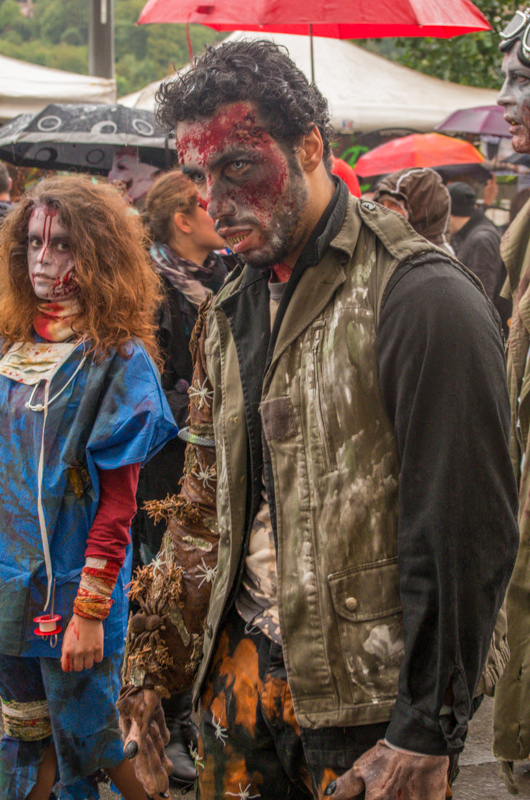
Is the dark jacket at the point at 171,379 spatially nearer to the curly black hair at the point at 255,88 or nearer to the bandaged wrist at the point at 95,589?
the bandaged wrist at the point at 95,589

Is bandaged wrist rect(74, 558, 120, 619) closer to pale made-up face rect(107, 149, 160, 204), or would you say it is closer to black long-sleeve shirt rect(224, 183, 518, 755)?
black long-sleeve shirt rect(224, 183, 518, 755)

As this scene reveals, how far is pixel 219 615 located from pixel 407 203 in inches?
132

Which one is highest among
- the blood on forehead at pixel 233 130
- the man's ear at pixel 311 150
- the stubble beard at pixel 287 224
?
the blood on forehead at pixel 233 130

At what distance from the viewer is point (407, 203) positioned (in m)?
4.63

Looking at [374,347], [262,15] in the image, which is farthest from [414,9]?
[374,347]

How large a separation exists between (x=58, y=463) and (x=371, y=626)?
1311 mm

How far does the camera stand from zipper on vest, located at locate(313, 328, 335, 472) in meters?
1.51

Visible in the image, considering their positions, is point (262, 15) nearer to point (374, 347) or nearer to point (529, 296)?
point (529, 296)

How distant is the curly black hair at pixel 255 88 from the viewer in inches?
63.9

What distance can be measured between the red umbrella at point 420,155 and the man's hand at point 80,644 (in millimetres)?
6679

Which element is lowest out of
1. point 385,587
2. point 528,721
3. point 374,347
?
point 528,721

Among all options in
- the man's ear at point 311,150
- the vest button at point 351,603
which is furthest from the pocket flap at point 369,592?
the man's ear at point 311,150

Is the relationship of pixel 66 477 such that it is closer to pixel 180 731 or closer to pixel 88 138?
pixel 180 731

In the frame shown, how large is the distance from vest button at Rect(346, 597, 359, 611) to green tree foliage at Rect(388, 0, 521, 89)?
13.9m
